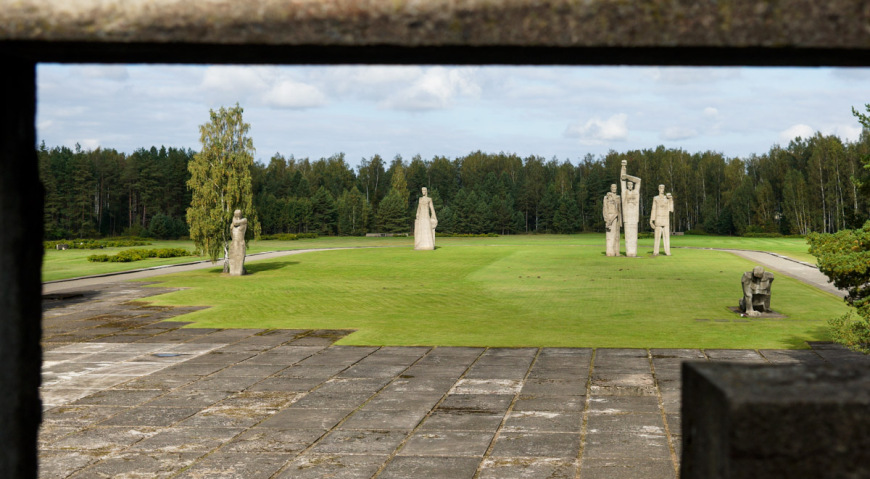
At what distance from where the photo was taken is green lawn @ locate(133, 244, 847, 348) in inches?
515

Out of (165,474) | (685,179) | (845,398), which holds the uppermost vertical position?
(685,179)

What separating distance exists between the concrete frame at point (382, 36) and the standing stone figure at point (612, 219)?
113ft

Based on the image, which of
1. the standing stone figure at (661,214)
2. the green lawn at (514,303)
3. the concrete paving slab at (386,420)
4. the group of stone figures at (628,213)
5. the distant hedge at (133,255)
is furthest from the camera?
the distant hedge at (133,255)

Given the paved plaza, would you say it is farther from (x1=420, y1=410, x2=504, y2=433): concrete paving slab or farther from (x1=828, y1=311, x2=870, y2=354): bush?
(x1=828, y1=311, x2=870, y2=354): bush

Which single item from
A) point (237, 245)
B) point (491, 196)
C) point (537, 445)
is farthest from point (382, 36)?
point (491, 196)

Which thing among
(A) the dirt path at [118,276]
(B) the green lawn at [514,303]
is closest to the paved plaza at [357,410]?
(B) the green lawn at [514,303]

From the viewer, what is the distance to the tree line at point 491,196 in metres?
74.9

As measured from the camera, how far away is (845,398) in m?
1.27

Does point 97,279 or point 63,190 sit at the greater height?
point 63,190

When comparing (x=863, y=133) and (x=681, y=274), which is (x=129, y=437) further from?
(x=863, y=133)

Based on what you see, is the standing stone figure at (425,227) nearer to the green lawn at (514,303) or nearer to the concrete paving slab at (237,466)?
the green lawn at (514,303)

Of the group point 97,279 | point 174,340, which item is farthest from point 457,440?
point 97,279

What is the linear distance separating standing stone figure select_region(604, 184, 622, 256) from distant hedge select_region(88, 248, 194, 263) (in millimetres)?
22247

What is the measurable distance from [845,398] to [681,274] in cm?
2565
